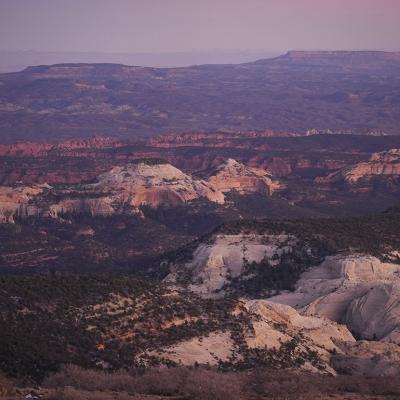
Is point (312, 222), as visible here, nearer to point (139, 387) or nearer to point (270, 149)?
point (139, 387)

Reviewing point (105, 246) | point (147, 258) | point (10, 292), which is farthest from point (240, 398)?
point (105, 246)

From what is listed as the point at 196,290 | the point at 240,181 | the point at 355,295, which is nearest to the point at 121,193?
the point at 240,181

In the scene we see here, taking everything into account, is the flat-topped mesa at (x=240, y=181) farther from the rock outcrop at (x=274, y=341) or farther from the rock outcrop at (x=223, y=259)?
the rock outcrop at (x=274, y=341)

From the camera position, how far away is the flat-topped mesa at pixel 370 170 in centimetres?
14925

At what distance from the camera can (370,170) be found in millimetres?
152375

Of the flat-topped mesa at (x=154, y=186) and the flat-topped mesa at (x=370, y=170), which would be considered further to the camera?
the flat-topped mesa at (x=370, y=170)

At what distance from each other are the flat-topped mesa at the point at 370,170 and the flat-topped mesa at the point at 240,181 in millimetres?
12228

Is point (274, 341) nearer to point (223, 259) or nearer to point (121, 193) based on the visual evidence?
point (223, 259)

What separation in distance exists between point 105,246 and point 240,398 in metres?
69.1

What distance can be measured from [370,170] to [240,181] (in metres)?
24.5

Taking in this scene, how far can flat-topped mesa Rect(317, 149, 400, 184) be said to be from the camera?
490 feet

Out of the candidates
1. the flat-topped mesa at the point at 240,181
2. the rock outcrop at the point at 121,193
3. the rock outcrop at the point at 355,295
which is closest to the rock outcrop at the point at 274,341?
the rock outcrop at the point at 355,295

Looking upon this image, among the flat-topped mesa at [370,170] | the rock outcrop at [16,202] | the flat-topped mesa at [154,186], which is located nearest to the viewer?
the rock outcrop at [16,202]

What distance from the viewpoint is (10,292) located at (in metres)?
46.3
